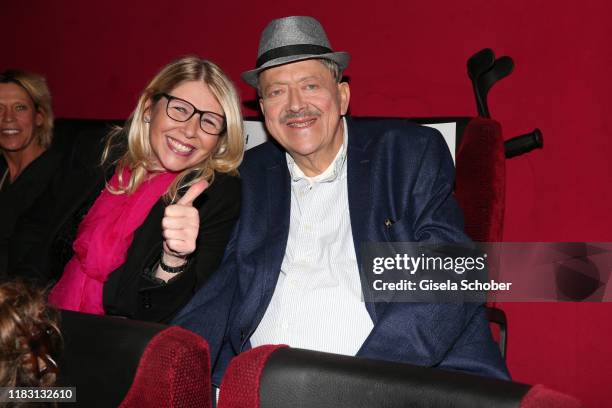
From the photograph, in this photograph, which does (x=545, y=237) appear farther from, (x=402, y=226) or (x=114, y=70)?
(x=114, y=70)

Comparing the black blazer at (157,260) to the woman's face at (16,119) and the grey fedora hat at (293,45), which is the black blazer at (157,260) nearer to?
the grey fedora hat at (293,45)

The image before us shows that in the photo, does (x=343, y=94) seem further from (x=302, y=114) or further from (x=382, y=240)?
(x=382, y=240)

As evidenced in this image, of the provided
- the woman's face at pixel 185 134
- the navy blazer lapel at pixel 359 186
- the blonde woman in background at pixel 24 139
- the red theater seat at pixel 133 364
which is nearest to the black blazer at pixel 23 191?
the blonde woman in background at pixel 24 139

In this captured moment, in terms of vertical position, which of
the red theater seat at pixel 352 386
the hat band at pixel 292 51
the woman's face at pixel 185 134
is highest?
the hat band at pixel 292 51

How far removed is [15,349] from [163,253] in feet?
2.42

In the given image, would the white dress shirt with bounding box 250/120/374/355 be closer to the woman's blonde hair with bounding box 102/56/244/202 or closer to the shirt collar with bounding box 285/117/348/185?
the shirt collar with bounding box 285/117/348/185

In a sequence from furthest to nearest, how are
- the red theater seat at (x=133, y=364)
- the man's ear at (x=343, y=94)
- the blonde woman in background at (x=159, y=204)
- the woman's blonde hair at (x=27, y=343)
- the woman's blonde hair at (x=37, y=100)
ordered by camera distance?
the woman's blonde hair at (x=37, y=100) → the man's ear at (x=343, y=94) → the blonde woman in background at (x=159, y=204) → the woman's blonde hair at (x=27, y=343) → the red theater seat at (x=133, y=364)

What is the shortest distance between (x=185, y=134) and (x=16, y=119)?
1.25 meters

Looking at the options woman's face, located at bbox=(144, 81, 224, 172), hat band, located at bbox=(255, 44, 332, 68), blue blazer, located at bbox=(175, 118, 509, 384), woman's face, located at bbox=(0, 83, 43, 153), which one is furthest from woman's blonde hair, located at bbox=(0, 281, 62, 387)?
woman's face, located at bbox=(0, 83, 43, 153)

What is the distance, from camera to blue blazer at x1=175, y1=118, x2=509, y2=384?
1580mm

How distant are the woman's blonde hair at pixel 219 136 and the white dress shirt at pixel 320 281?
0.84ft

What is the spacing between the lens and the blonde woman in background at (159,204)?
1828mm

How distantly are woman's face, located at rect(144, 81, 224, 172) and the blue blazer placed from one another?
7.1 inches

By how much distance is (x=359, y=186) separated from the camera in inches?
70.6
